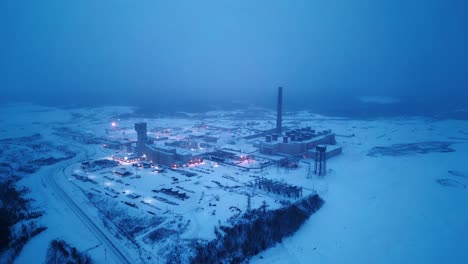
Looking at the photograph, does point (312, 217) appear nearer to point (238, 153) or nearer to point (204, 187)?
point (204, 187)

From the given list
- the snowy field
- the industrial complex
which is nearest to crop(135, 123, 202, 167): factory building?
the industrial complex

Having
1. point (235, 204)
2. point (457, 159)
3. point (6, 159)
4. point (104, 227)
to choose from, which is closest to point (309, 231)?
point (235, 204)

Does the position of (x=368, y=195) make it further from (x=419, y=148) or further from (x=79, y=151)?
(x=79, y=151)

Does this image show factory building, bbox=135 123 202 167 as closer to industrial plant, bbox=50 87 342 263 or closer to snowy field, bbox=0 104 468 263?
industrial plant, bbox=50 87 342 263

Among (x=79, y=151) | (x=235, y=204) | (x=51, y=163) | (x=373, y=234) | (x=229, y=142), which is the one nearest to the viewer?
(x=373, y=234)

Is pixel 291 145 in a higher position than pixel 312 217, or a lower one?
higher

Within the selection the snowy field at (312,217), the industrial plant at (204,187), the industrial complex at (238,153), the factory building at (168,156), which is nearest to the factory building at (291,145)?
the industrial complex at (238,153)

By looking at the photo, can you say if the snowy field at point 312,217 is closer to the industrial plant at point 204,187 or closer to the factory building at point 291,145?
the industrial plant at point 204,187

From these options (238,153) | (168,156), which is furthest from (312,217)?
(168,156)
